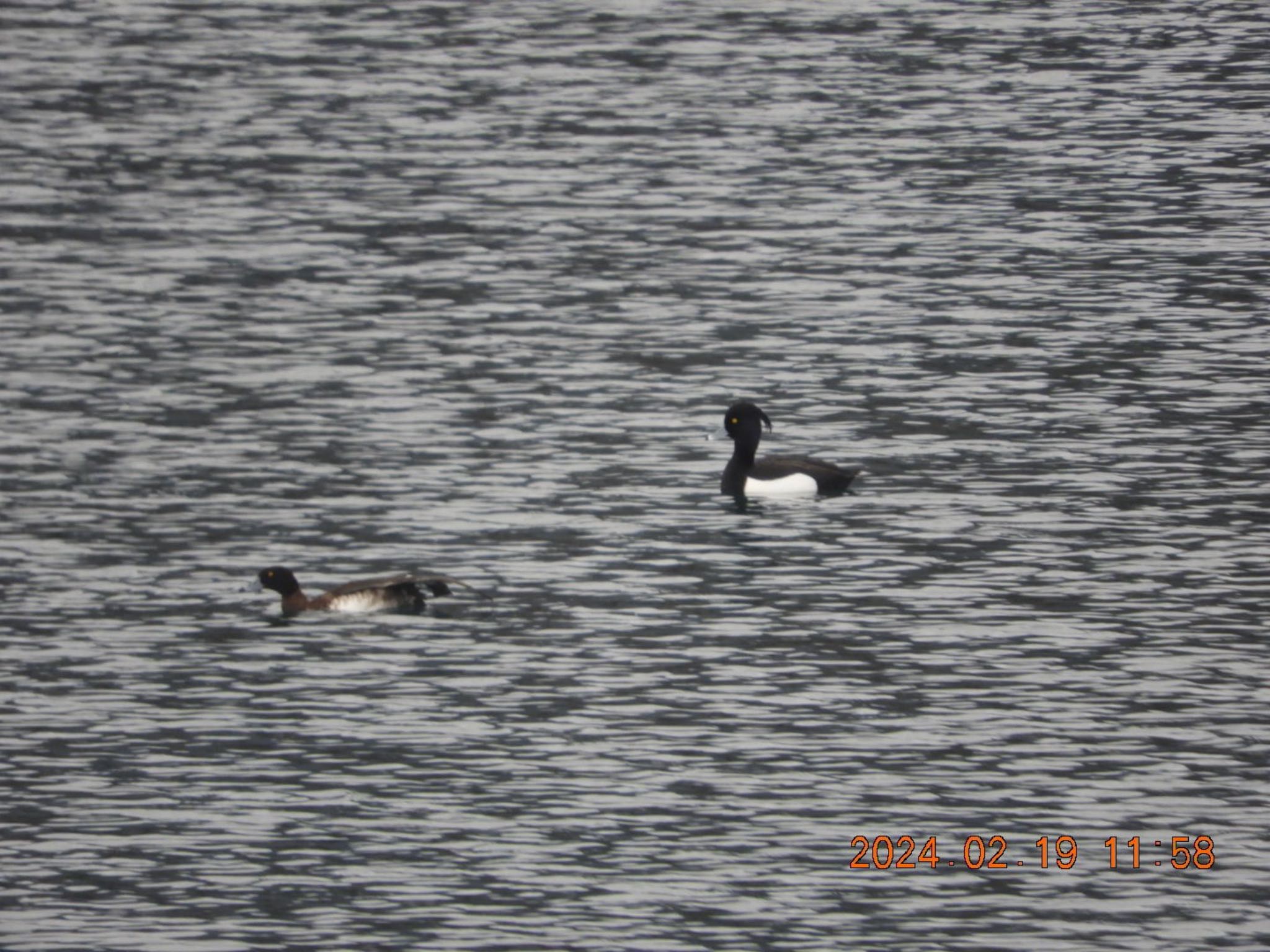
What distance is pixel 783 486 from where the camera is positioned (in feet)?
98.9

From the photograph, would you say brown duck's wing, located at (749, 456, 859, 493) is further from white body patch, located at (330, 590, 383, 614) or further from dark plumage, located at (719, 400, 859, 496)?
white body patch, located at (330, 590, 383, 614)

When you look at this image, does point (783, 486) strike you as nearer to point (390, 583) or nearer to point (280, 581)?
point (390, 583)

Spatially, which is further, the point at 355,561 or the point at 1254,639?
the point at 355,561

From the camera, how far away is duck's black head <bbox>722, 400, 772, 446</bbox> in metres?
30.8

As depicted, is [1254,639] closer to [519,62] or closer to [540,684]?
[540,684]

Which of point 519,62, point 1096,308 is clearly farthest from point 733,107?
point 1096,308

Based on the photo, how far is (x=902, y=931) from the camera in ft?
58.6

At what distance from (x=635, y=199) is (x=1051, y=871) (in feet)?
93.3

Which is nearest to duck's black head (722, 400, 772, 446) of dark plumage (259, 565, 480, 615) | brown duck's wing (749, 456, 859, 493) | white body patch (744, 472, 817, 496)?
brown duck's wing (749, 456, 859, 493)
